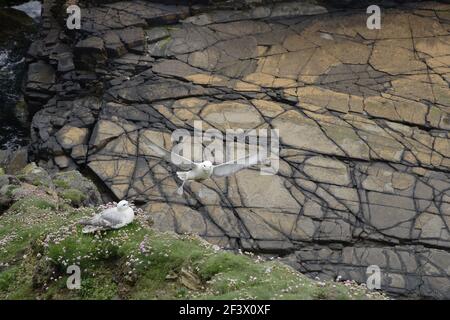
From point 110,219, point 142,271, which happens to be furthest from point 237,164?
point 142,271

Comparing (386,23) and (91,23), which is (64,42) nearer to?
(91,23)

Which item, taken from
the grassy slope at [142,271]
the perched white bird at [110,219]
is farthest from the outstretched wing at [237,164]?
the perched white bird at [110,219]

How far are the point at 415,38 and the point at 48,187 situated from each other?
38.9 feet

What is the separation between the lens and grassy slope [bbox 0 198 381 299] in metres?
10.6

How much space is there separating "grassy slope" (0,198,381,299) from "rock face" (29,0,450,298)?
4619 mm

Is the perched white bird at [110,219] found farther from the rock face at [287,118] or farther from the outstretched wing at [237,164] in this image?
the rock face at [287,118]

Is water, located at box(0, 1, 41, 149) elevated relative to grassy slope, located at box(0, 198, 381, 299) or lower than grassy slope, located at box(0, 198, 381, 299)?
elevated

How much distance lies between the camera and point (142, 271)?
37.0ft

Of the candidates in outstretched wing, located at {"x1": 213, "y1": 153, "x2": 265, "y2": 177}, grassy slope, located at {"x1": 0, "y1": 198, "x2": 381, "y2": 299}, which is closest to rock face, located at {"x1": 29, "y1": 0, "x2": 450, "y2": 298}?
outstretched wing, located at {"x1": 213, "y1": 153, "x2": 265, "y2": 177}

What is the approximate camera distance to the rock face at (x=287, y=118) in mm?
16391

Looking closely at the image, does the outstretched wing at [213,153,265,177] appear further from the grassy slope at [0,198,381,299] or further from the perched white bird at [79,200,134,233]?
the perched white bird at [79,200,134,233]

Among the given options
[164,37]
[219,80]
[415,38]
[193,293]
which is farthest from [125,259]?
[415,38]

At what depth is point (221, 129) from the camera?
1900 cm

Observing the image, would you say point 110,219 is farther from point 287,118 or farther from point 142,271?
point 287,118
